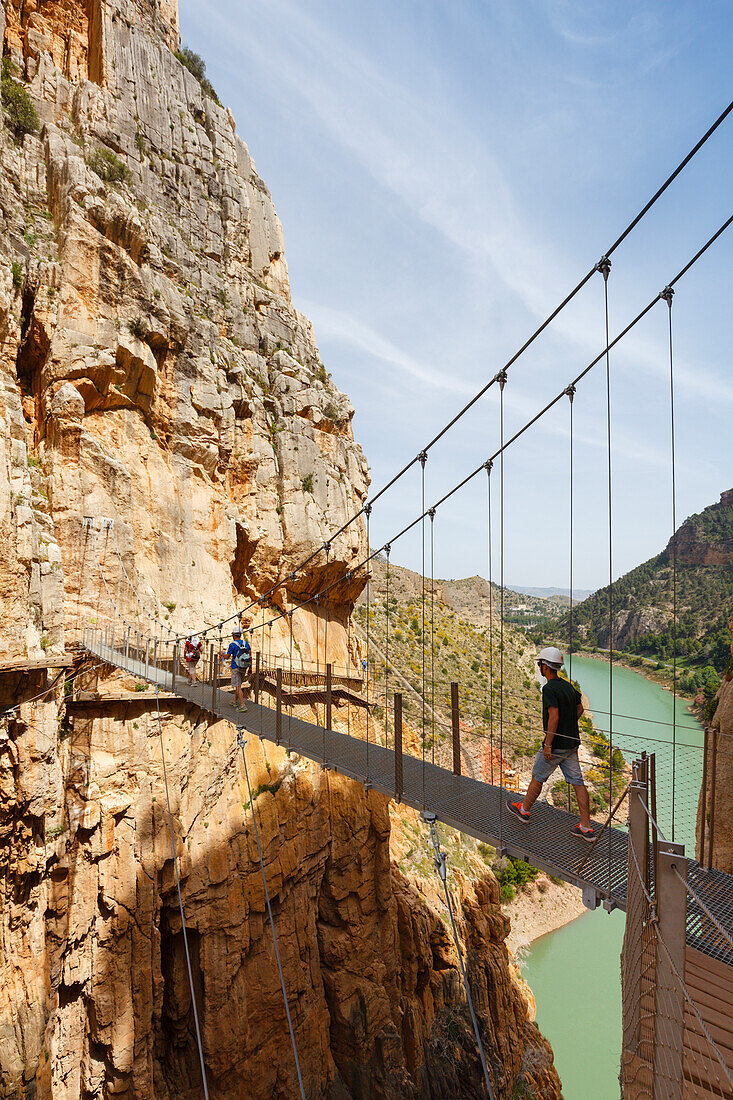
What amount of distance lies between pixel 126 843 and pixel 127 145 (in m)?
11.6

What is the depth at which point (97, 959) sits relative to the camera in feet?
21.1

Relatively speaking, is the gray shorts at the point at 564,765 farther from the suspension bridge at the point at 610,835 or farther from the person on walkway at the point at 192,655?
the person on walkway at the point at 192,655

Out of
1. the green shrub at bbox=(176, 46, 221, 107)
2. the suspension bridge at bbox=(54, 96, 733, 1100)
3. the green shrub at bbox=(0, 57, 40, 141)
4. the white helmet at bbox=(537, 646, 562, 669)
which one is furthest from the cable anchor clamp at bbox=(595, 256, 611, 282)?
the green shrub at bbox=(176, 46, 221, 107)

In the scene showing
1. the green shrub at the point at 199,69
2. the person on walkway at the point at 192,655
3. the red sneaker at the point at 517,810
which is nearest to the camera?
the red sneaker at the point at 517,810

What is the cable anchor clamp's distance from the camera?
4.70 m

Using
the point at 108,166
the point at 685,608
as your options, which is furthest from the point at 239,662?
the point at 685,608

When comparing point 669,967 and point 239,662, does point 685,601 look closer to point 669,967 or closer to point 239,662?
point 239,662

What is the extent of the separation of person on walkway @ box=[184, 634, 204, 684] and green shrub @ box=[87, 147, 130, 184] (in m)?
7.96

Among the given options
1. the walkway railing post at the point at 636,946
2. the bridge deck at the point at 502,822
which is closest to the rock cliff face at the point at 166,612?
the bridge deck at the point at 502,822

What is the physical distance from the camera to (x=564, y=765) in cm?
318

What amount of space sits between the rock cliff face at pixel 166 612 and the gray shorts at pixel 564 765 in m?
5.81

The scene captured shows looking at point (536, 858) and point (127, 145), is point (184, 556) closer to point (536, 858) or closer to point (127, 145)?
point (536, 858)

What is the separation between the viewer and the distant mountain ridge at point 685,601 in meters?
32.9

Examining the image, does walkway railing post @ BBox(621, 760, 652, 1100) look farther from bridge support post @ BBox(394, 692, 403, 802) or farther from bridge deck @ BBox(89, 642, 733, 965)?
bridge support post @ BBox(394, 692, 403, 802)
